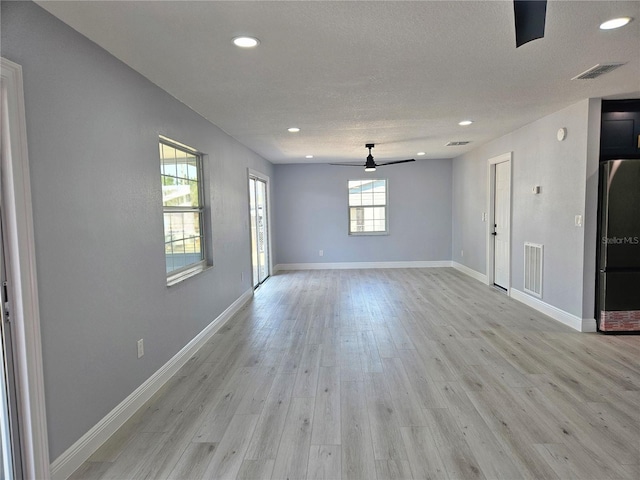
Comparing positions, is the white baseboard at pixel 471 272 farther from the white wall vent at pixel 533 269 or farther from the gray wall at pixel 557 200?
the white wall vent at pixel 533 269

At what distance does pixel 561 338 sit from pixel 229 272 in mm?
3884

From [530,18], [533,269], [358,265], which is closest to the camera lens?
[530,18]

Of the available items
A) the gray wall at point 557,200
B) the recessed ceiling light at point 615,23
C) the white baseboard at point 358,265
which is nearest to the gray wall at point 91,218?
the recessed ceiling light at point 615,23

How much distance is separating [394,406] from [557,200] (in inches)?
128

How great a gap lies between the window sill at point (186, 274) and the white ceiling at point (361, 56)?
5.37 ft

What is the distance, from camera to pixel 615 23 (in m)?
2.14

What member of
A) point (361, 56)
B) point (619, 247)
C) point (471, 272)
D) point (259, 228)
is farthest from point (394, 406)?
point (471, 272)

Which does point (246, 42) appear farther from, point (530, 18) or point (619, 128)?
point (619, 128)

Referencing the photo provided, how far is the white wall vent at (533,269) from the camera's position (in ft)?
15.2

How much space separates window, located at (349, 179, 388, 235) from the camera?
27.4ft

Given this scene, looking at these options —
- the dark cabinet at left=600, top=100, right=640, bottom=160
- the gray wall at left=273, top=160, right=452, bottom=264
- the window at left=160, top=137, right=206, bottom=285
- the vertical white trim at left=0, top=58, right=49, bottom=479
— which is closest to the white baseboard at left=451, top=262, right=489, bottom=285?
the gray wall at left=273, top=160, right=452, bottom=264

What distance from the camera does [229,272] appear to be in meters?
4.82

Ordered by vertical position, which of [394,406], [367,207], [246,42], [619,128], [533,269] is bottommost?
[394,406]

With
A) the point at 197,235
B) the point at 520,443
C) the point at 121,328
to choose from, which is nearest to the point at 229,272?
the point at 197,235
